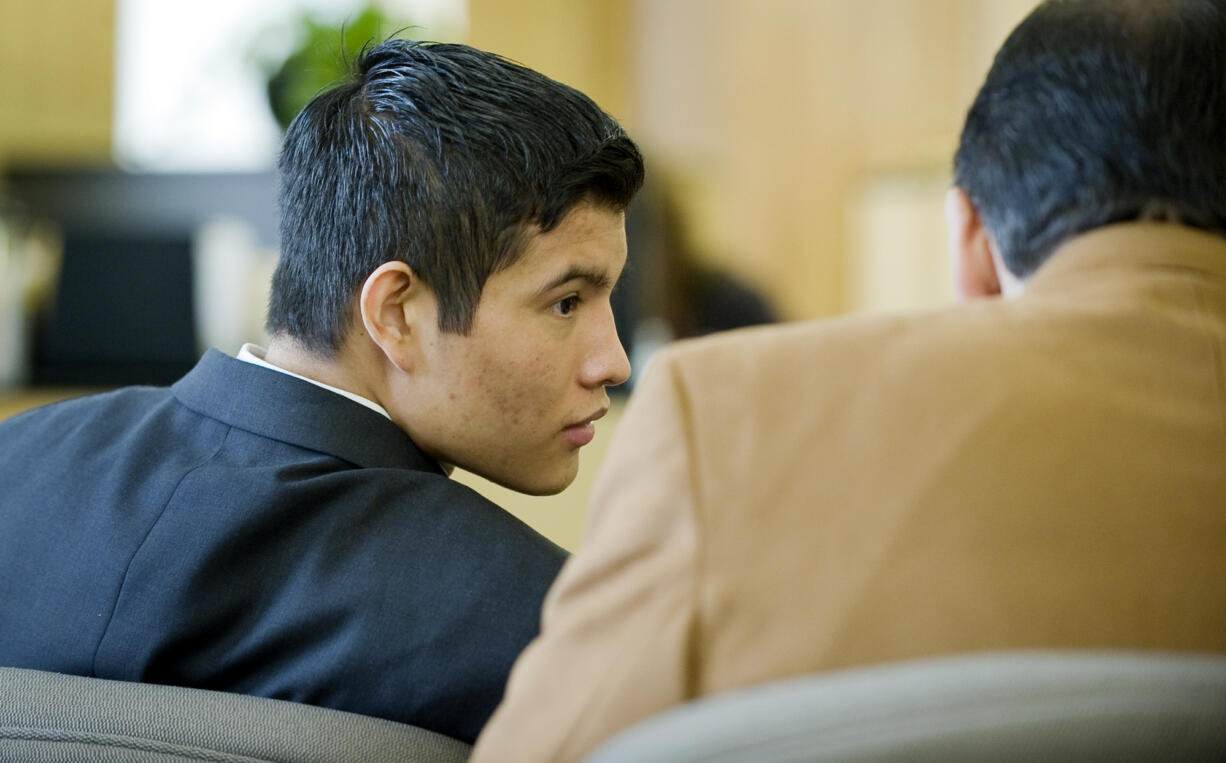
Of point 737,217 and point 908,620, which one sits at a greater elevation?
point 908,620

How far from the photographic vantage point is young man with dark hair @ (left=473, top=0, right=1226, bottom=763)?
2.26 feet

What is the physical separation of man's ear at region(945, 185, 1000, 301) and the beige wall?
306 cm

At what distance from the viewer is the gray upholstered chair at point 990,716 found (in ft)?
1.76

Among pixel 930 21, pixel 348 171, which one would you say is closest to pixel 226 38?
pixel 930 21

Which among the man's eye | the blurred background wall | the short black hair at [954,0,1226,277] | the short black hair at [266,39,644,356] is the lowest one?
the blurred background wall

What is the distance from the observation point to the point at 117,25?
401cm

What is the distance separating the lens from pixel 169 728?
0.82 metres

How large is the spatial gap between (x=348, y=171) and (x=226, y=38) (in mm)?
3341

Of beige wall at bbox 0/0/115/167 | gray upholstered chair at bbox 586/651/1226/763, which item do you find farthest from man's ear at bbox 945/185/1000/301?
beige wall at bbox 0/0/115/167

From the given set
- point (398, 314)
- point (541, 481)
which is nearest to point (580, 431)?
point (541, 481)

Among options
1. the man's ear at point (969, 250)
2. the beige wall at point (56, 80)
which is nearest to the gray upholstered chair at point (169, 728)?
the man's ear at point (969, 250)

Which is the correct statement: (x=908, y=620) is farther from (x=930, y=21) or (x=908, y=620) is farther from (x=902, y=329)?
(x=930, y=21)

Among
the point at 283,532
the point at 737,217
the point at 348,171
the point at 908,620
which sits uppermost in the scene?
the point at 348,171

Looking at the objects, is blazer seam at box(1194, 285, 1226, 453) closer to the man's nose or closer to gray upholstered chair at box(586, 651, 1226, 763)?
gray upholstered chair at box(586, 651, 1226, 763)
